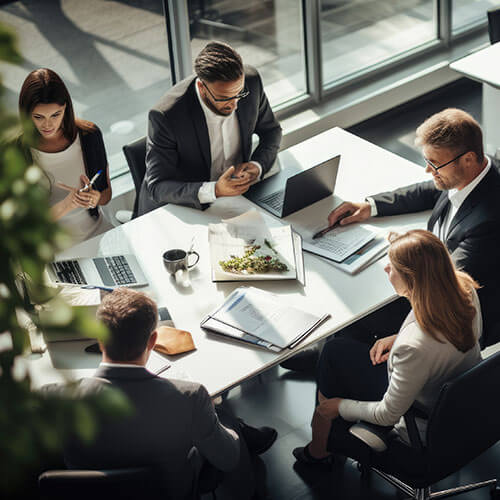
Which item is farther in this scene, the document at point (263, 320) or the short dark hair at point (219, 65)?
the short dark hair at point (219, 65)

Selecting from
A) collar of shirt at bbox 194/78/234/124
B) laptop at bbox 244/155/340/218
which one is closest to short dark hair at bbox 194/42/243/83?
collar of shirt at bbox 194/78/234/124

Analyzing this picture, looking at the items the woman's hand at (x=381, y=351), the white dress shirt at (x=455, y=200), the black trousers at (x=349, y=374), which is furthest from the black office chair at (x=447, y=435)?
the white dress shirt at (x=455, y=200)

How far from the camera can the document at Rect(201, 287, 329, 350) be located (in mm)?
2549

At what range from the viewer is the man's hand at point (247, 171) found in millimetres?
3303

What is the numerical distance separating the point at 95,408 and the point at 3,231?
132 mm

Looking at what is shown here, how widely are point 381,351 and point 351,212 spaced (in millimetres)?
734

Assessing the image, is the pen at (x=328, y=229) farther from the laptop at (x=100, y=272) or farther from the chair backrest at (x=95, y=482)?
the chair backrest at (x=95, y=482)

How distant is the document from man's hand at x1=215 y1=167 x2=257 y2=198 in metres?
0.67

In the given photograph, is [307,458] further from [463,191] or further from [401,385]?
[463,191]

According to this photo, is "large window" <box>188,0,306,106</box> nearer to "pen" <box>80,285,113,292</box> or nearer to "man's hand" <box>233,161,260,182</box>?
"man's hand" <box>233,161,260,182</box>

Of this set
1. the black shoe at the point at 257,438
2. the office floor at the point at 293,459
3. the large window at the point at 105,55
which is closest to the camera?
the office floor at the point at 293,459

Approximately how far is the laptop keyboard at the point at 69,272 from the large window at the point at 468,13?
4.72 meters

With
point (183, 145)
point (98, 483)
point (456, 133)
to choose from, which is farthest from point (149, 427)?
point (183, 145)

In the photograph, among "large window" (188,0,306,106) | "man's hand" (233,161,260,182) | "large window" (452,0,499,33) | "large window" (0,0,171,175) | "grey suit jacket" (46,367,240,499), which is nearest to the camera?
"grey suit jacket" (46,367,240,499)
